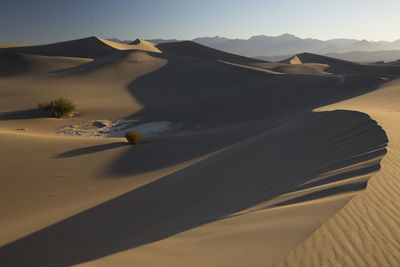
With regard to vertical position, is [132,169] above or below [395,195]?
below

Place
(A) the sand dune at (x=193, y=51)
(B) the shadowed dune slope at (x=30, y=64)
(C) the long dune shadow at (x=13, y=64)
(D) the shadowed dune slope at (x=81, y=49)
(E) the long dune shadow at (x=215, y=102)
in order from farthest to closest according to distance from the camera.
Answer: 1. (A) the sand dune at (x=193, y=51)
2. (D) the shadowed dune slope at (x=81, y=49)
3. (C) the long dune shadow at (x=13, y=64)
4. (B) the shadowed dune slope at (x=30, y=64)
5. (E) the long dune shadow at (x=215, y=102)

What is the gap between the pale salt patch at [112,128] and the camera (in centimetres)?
1345

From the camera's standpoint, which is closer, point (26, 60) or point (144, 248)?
point (144, 248)

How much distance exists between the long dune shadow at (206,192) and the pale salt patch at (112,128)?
6739mm

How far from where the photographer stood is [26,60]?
37.9 m

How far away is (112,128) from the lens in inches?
567

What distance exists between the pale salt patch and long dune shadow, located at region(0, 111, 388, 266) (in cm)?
674

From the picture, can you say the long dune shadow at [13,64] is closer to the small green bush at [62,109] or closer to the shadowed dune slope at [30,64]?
the shadowed dune slope at [30,64]

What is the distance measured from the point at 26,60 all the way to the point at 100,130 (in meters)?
30.8

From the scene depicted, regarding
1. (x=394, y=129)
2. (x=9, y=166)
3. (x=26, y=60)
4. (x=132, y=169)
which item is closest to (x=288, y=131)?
(x=394, y=129)

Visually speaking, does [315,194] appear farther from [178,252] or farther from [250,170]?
[250,170]

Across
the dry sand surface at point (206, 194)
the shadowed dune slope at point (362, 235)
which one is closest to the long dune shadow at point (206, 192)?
the dry sand surface at point (206, 194)

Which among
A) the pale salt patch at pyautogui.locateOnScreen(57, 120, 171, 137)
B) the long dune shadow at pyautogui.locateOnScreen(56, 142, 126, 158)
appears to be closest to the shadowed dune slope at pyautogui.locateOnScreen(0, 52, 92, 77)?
the pale salt patch at pyautogui.locateOnScreen(57, 120, 171, 137)

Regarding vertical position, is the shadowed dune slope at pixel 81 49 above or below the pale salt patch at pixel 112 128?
above
